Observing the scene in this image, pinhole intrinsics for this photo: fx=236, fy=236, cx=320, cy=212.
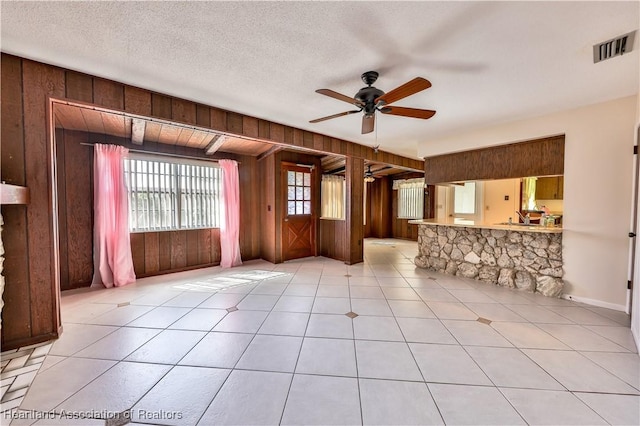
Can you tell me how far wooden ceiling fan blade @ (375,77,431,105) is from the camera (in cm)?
187

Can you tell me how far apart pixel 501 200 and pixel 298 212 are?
474 centimetres

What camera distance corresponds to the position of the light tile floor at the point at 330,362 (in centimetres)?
141

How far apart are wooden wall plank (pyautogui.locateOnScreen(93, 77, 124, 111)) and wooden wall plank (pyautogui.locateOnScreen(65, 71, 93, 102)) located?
0.12 ft

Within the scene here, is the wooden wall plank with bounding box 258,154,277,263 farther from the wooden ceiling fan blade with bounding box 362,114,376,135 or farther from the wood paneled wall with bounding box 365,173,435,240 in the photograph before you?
the wood paneled wall with bounding box 365,173,435,240

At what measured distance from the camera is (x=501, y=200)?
18.0 feet

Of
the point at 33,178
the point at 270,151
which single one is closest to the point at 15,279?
the point at 33,178

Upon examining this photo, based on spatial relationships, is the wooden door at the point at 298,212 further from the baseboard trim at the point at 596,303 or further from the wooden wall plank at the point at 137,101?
the baseboard trim at the point at 596,303

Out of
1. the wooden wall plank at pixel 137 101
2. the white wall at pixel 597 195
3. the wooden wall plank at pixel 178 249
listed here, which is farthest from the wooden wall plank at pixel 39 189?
the white wall at pixel 597 195

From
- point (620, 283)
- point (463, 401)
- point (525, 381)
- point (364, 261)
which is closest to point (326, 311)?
point (463, 401)

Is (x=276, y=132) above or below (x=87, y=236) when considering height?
above

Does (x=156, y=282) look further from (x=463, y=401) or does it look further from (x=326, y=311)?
(x=463, y=401)

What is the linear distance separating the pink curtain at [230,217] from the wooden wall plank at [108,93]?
2.25m

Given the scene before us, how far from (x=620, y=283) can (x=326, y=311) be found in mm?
3526

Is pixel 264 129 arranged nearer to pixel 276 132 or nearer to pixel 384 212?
pixel 276 132
